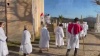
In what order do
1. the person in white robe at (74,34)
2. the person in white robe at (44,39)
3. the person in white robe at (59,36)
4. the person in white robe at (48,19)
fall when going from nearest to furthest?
the person in white robe at (74,34), the person in white robe at (44,39), the person in white robe at (59,36), the person in white robe at (48,19)

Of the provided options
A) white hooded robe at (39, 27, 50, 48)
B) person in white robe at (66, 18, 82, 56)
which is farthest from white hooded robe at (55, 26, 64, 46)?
person in white robe at (66, 18, 82, 56)

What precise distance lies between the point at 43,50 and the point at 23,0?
3.85 meters

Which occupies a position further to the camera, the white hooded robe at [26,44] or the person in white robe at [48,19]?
the person in white robe at [48,19]

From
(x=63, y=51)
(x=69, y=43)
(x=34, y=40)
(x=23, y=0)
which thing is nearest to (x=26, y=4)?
(x=23, y=0)

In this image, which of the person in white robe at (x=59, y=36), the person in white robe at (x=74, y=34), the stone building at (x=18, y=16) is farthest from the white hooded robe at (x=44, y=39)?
the stone building at (x=18, y=16)

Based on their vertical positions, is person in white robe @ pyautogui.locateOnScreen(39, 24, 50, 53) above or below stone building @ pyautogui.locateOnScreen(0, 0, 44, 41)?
below

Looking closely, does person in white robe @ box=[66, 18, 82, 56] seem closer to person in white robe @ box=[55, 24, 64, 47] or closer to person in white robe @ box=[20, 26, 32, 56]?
person in white robe @ box=[20, 26, 32, 56]

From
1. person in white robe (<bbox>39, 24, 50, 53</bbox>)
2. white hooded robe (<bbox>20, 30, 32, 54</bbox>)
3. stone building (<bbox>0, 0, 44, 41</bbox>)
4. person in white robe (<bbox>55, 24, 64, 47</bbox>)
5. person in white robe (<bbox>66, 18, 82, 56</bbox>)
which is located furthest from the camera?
stone building (<bbox>0, 0, 44, 41</bbox>)

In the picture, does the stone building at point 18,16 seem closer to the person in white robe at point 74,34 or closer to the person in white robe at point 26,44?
the person in white robe at point 26,44

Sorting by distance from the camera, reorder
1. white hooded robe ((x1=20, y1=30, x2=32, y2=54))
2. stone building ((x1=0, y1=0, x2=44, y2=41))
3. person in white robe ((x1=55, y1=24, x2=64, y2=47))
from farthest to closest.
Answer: stone building ((x1=0, y1=0, x2=44, y2=41)) → person in white robe ((x1=55, y1=24, x2=64, y2=47)) → white hooded robe ((x1=20, y1=30, x2=32, y2=54))

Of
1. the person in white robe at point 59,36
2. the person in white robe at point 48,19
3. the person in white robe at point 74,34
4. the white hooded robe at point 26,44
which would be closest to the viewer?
the person in white robe at point 74,34

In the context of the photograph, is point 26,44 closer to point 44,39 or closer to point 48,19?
point 44,39

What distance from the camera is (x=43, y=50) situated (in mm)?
18547

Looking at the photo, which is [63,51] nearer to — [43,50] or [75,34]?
[43,50]
